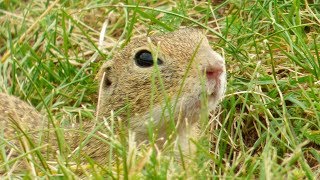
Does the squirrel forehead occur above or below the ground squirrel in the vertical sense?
above

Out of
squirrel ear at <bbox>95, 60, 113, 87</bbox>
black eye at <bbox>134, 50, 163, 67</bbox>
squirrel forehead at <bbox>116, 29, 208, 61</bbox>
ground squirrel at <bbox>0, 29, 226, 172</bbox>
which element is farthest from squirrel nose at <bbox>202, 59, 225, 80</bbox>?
squirrel ear at <bbox>95, 60, 113, 87</bbox>

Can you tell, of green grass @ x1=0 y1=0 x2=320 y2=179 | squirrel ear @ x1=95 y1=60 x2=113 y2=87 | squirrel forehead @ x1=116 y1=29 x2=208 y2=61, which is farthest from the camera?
squirrel ear @ x1=95 y1=60 x2=113 y2=87

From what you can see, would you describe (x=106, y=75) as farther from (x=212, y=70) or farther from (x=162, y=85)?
(x=162, y=85)

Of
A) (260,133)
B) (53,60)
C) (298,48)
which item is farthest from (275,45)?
(53,60)

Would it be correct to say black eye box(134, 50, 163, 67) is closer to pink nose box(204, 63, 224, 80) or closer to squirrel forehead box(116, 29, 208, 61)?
squirrel forehead box(116, 29, 208, 61)

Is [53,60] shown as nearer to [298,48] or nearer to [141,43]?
[141,43]

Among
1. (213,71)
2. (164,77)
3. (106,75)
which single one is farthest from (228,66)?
(213,71)
